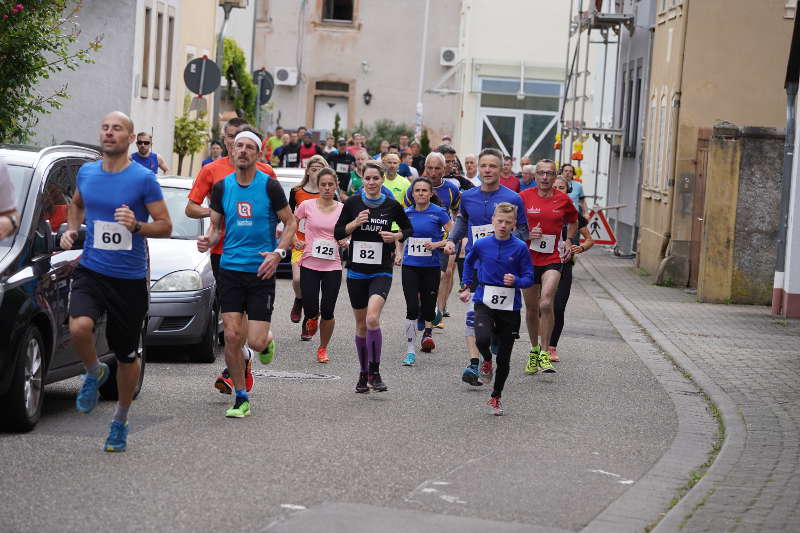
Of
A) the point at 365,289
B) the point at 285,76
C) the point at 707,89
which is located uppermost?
the point at 285,76

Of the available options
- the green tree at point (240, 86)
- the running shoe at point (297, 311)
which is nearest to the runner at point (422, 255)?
the running shoe at point (297, 311)

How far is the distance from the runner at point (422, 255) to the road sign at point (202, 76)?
12106mm

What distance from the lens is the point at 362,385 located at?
39.7 feet

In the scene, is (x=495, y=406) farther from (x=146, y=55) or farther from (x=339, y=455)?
(x=146, y=55)

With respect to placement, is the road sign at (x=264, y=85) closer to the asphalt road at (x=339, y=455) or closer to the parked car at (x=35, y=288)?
the asphalt road at (x=339, y=455)

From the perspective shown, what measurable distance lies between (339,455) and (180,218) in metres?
6.37

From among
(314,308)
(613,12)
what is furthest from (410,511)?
(613,12)

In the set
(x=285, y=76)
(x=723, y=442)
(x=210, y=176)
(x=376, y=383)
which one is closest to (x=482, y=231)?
(x=376, y=383)

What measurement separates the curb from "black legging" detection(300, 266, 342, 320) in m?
3.36

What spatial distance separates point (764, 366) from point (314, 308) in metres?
4.39

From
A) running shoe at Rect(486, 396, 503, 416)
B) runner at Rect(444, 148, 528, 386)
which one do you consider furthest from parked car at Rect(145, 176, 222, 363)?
running shoe at Rect(486, 396, 503, 416)

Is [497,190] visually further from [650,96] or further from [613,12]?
[613,12]

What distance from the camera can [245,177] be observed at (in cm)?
1061

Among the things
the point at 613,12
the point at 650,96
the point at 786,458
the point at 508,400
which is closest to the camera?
the point at 786,458
